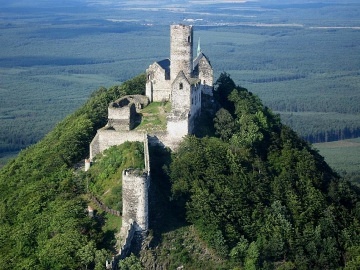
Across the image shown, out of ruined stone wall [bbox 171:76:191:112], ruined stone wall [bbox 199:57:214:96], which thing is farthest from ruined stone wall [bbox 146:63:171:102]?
ruined stone wall [bbox 171:76:191:112]

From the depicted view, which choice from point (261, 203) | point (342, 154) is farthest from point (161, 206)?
point (342, 154)

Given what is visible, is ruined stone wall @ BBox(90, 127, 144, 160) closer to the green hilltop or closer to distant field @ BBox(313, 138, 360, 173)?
the green hilltop

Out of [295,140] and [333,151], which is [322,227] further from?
[333,151]

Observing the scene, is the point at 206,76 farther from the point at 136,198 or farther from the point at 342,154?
the point at 342,154

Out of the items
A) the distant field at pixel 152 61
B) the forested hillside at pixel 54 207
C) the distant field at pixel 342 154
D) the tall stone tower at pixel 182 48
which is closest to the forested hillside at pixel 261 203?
the tall stone tower at pixel 182 48

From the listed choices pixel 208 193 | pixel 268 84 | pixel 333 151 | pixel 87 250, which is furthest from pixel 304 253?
pixel 268 84
